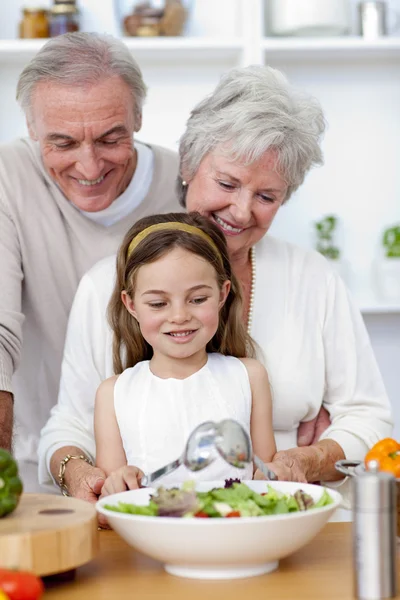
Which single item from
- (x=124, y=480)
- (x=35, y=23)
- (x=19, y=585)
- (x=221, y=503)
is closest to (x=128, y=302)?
(x=124, y=480)

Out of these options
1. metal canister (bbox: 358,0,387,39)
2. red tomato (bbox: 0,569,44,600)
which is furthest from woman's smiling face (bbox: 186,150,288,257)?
metal canister (bbox: 358,0,387,39)

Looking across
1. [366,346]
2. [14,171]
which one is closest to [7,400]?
[14,171]

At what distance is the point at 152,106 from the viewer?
138 inches

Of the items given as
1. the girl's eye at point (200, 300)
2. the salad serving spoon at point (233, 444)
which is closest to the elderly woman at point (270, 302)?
the girl's eye at point (200, 300)

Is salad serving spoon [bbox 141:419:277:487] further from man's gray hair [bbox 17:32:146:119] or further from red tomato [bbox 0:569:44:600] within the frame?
man's gray hair [bbox 17:32:146:119]

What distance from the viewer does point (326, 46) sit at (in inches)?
130

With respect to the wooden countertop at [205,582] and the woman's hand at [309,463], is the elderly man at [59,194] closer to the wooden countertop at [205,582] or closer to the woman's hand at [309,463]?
the woman's hand at [309,463]

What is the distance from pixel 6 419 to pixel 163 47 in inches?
64.6

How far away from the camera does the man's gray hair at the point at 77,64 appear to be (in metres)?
2.21

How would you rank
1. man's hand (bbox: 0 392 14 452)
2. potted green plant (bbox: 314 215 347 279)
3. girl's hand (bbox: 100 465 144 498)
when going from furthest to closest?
potted green plant (bbox: 314 215 347 279)
man's hand (bbox: 0 392 14 452)
girl's hand (bbox: 100 465 144 498)

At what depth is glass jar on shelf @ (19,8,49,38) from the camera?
3236mm

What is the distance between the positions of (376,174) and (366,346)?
1.60 metres

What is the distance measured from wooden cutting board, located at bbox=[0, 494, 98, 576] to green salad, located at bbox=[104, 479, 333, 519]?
8 centimetres

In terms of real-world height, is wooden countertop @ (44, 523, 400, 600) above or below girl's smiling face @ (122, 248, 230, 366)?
below
